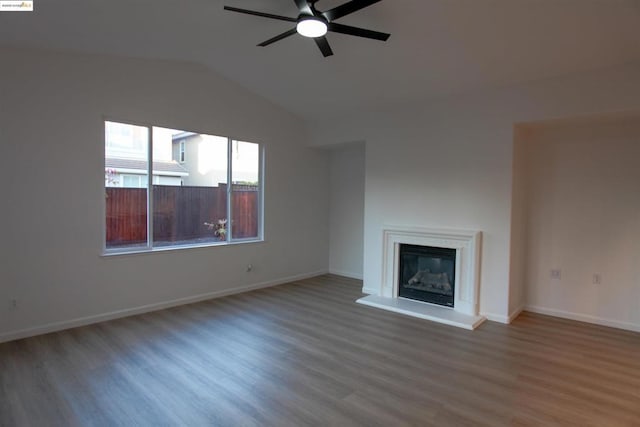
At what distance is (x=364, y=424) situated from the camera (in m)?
2.26

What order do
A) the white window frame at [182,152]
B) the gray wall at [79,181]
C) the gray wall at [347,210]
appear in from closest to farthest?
the gray wall at [79,181] < the white window frame at [182,152] < the gray wall at [347,210]

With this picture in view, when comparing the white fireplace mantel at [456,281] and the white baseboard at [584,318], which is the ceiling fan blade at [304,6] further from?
the white baseboard at [584,318]

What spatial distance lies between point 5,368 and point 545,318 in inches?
222

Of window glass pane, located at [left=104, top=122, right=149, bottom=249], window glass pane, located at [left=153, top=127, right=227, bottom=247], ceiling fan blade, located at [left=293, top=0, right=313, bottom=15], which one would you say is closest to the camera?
ceiling fan blade, located at [left=293, top=0, right=313, bottom=15]

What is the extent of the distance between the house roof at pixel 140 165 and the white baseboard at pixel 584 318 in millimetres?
5064

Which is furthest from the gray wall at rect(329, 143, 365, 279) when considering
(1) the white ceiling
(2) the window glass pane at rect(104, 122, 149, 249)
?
(2) the window glass pane at rect(104, 122, 149, 249)

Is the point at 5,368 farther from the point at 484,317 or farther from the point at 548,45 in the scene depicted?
the point at 548,45

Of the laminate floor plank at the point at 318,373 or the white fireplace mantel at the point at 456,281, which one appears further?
the white fireplace mantel at the point at 456,281

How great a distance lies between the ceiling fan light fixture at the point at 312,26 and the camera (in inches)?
105

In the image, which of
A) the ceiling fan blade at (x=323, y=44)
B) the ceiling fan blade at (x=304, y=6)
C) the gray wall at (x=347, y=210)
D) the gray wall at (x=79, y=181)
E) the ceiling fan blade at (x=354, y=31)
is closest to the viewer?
the ceiling fan blade at (x=304, y=6)

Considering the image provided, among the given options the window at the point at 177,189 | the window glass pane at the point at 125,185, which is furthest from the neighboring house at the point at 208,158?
the window glass pane at the point at 125,185

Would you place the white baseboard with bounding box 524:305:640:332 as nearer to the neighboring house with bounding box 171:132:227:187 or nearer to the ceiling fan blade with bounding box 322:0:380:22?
the ceiling fan blade with bounding box 322:0:380:22

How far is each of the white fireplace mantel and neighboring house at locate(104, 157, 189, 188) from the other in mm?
3105

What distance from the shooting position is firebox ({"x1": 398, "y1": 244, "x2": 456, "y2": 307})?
15.3ft
